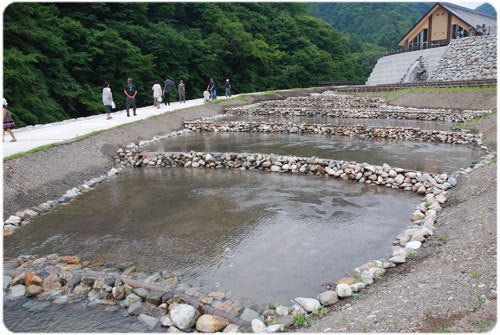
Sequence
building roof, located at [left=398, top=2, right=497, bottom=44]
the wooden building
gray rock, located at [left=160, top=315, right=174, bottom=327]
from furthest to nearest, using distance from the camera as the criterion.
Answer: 1. building roof, located at [left=398, top=2, right=497, bottom=44]
2. the wooden building
3. gray rock, located at [left=160, top=315, right=174, bottom=327]

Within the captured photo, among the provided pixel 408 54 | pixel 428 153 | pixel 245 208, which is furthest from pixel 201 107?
pixel 408 54

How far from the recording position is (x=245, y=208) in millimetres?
8141

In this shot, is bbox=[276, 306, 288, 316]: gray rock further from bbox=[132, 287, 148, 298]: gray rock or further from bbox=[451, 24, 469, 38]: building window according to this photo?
bbox=[451, 24, 469, 38]: building window

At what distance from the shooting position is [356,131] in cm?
1603

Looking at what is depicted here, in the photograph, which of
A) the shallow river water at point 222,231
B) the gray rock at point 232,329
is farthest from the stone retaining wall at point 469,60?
the gray rock at point 232,329

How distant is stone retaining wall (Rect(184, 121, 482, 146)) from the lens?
47.2ft

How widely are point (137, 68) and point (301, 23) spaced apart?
37184 mm

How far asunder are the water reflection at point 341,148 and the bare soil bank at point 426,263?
2449mm

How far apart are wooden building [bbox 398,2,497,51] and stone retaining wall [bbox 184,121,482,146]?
27.6 meters

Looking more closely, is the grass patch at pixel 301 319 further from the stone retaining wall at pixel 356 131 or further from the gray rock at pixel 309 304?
the stone retaining wall at pixel 356 131

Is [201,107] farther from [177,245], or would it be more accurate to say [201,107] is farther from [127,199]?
[177,245]

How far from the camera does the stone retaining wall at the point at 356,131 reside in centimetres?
1440

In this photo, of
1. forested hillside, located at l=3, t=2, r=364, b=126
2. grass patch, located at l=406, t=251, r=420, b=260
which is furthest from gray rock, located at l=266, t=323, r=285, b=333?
forested hillside, located at l=3, t=2, r=364, b=126

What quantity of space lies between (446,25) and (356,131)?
32.8m
